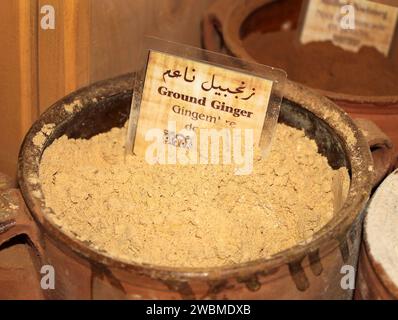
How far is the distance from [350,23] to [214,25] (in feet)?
0.93

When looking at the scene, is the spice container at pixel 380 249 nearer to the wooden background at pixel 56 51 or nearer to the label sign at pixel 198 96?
the label sign at pixel 198 96

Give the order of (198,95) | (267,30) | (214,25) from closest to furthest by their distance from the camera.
Result: (198,95) < (214,25) < (267,30)

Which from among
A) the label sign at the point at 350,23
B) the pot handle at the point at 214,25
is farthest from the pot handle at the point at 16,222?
the label sign at the point at 350,23

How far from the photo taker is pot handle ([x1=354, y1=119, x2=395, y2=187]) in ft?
3.30

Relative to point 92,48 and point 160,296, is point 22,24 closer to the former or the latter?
point 92,48

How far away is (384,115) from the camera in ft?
3.91

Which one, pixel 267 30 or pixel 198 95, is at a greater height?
pixel 267 30

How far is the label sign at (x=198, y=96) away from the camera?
97cm

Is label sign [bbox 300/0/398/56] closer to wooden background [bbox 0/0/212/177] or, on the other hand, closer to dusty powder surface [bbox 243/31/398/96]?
dusty powder surface [bbox 243/31/398/96]

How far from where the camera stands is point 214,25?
4.56 feet

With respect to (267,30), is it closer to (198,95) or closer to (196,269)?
(198,95)

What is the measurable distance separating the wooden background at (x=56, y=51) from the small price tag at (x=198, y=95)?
16 cm

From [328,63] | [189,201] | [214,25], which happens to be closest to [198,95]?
[189,201]

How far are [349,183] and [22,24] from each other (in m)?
0.54
